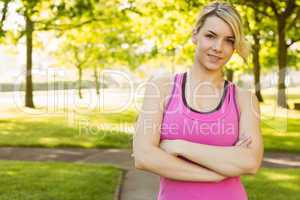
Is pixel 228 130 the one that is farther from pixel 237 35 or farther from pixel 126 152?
pixel 126 152

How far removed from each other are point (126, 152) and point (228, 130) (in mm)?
10119

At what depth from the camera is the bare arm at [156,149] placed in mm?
2508

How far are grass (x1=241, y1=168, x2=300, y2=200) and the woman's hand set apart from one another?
549 cm

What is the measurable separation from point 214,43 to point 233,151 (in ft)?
1.75

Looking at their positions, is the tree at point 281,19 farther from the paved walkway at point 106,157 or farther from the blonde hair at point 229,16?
the blonde hair at point 229,16

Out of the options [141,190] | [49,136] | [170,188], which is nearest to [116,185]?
[141,190]

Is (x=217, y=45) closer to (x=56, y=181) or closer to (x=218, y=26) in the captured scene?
(x=218, y=26)

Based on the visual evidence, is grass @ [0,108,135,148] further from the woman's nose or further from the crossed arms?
the woman's nose

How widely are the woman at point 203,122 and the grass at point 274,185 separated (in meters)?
5.44

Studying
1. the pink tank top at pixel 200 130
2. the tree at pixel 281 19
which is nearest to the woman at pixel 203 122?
the pink tank top at pixel 200 130

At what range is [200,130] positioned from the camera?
2488 millimetres

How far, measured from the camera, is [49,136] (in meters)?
15.4

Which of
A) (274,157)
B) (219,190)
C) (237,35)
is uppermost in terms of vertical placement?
(237,35)

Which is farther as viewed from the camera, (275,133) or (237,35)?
(275,133)
